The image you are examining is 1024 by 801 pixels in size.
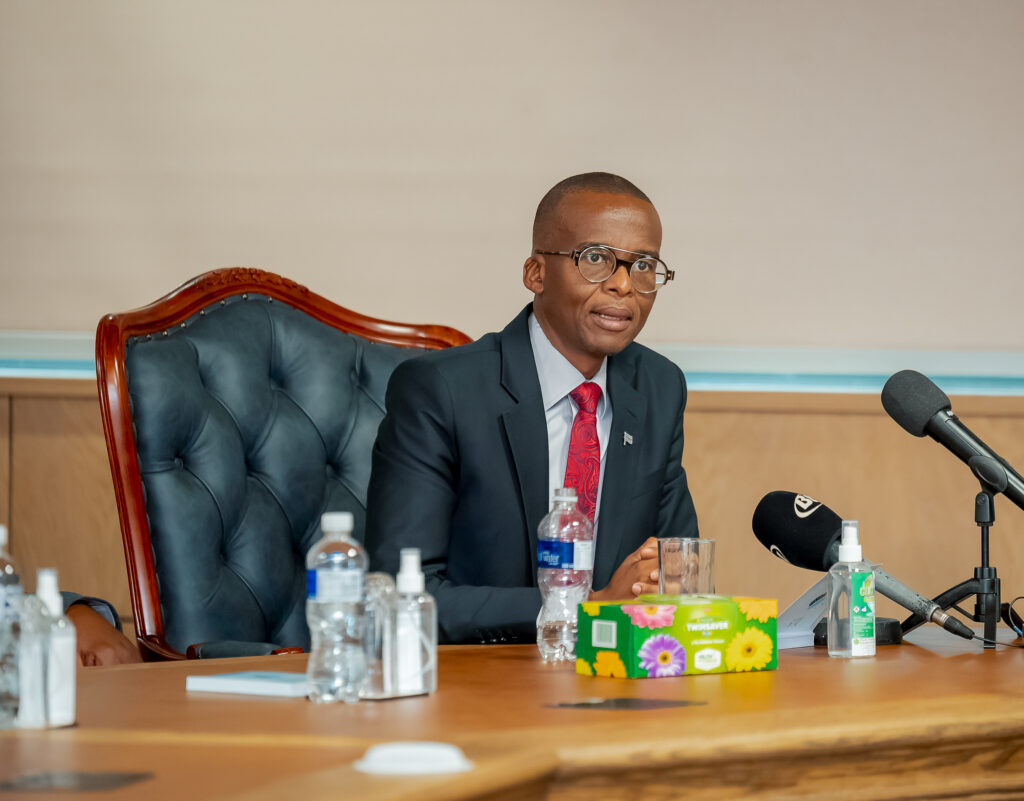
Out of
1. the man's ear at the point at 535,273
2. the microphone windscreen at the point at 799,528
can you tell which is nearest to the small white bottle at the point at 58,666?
the microphone windscreen at the point at 799,528

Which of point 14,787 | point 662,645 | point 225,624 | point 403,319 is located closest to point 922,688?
point 662,645

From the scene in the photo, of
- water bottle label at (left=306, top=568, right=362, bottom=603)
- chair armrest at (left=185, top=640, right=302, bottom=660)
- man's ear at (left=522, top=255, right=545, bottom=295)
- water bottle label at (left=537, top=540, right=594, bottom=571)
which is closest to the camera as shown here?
water bottle label at (left=306, top=568, right=362, bottom=603)

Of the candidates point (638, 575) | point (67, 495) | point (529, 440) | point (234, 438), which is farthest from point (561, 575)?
point (67, 495)

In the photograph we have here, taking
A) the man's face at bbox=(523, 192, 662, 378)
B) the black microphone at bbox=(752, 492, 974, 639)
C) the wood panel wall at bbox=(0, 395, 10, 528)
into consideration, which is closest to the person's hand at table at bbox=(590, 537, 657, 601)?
the black microphone at bbox=(752, 492, 974, 639)

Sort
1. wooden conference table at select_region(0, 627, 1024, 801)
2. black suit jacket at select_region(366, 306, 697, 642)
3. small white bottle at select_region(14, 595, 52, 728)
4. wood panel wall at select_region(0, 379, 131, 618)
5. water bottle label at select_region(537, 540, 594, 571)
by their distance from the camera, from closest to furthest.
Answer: wooden conference table at select_region(0, 627, 1024, 801), small white bottle at select_region(14, 595, 52, 728), water bottle label at select_region(537, 540, 594, 571), black suit jacket at select_region(366, 306, 697, 642), wood panel wall at select_region(0, 379, 131, 618)

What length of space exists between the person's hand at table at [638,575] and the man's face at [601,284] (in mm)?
617

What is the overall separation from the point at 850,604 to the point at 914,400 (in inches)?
12.7

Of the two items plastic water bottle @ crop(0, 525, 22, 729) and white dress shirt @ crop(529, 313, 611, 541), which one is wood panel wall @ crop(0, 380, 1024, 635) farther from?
plastic water bottle @ crop(0, 525, 22, 729)

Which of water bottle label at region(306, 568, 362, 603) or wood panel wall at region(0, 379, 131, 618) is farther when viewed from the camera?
wood panel wall at region(0, 379, 131, 618)

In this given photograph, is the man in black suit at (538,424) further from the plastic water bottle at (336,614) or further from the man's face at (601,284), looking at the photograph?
the plastic water bottle at (336,614)

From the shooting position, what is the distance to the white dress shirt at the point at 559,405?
2.05m

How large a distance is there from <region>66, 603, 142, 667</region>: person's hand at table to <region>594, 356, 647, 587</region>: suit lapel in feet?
2.56

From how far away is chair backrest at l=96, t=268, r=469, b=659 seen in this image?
2.01 metres

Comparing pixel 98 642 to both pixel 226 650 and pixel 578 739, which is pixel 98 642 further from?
pixel 578 739
